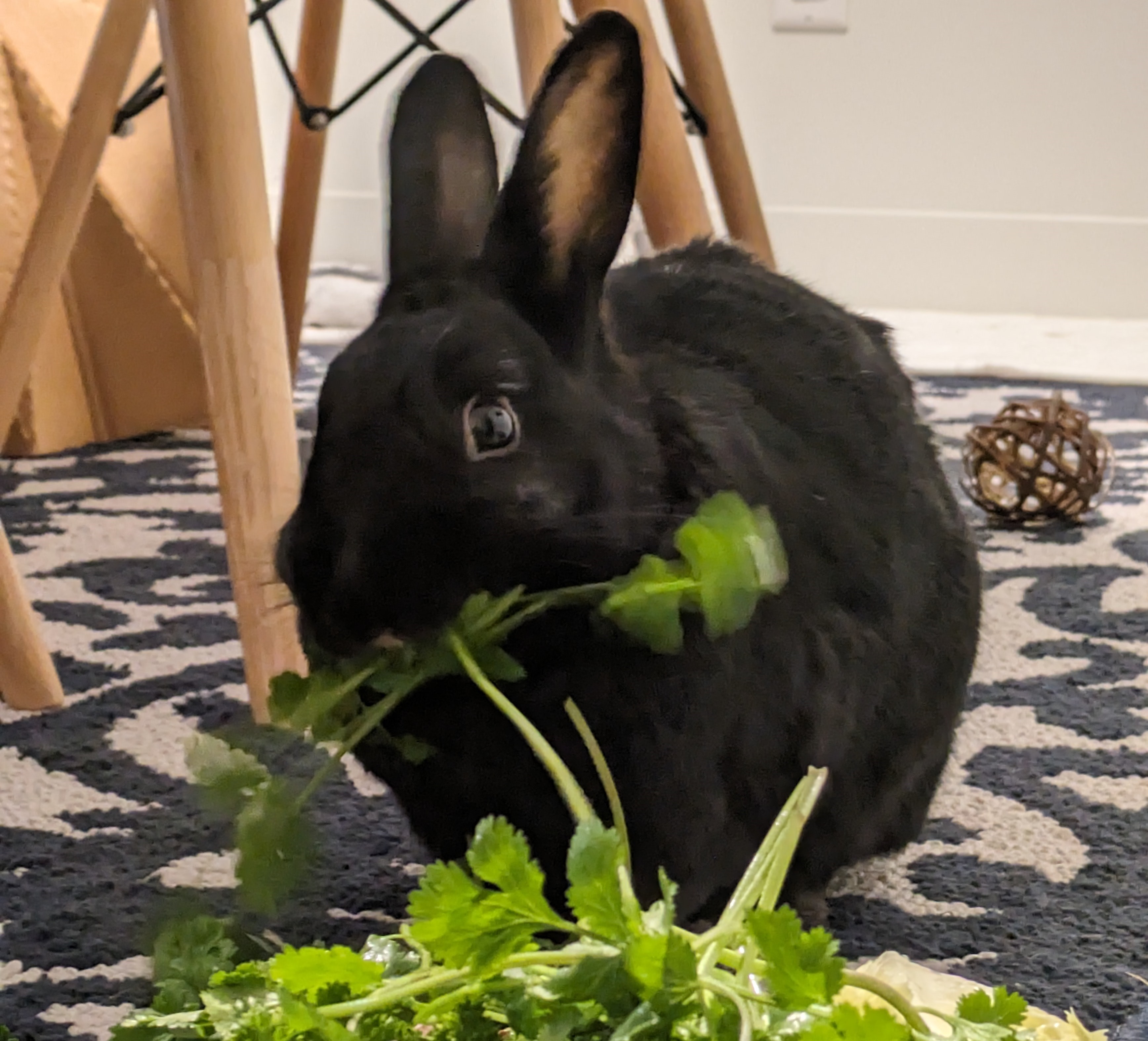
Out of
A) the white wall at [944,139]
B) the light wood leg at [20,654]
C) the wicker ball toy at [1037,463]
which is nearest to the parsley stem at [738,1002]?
the light wood leg at [20,654]

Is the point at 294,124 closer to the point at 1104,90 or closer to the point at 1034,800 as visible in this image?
the point at 1034,800

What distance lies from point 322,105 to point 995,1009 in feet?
4.59

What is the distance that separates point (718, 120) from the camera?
1.54 m

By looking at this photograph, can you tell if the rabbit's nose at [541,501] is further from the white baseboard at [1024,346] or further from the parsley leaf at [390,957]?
the white baseboard at [1024,346]

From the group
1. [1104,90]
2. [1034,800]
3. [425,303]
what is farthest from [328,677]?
[1104,90]

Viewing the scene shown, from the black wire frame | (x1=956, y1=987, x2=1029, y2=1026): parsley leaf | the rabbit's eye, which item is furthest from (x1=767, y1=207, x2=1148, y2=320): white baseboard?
(x1=956, y1=987, x2=1029, y2=1026): parsley leaf

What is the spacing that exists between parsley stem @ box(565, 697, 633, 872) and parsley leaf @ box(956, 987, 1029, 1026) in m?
0.14

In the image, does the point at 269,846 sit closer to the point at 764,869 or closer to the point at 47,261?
the point at 764,869

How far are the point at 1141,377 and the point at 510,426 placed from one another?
2121 millimetres

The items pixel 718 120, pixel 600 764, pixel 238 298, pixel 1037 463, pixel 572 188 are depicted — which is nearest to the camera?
pixel 600 764

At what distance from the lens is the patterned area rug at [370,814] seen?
2.52ft

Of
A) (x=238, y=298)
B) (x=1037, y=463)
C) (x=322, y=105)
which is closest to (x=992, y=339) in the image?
(x=1037, y=463)

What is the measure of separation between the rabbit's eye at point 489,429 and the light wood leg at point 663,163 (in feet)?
2.18

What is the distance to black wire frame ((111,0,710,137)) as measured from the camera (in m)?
1.27
